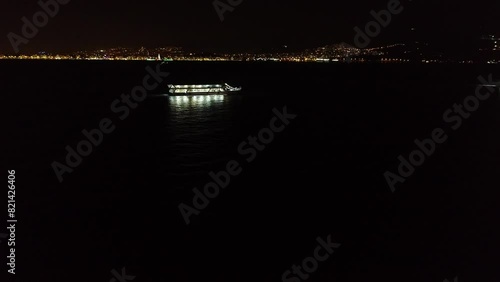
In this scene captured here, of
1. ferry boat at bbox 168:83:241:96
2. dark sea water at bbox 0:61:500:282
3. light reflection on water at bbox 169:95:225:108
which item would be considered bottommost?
dark sea water at bbox 0:61:500:282

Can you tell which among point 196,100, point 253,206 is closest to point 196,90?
point 196,100

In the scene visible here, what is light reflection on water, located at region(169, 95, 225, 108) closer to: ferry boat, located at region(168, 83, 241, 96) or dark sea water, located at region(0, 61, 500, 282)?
ferry boat, located at region(168, 83, 241, 96)

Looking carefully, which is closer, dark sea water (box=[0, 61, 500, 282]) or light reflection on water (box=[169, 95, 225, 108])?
dark sea water (box=[0, 61, 500, 282])

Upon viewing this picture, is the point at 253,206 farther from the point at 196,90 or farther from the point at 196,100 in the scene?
the point at 196,90

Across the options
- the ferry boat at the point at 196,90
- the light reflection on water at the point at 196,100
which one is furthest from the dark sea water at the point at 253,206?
the ferry boat at the point at 196,90

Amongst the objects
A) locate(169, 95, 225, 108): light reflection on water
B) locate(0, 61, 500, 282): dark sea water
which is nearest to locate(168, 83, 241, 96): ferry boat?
locate(169, 95, 225, 108): light reflection on water

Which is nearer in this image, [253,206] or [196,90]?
[253,206]

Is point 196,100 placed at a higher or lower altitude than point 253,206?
higher

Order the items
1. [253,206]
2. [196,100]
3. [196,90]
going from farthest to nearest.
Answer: [196,90], [196,100], [253,206]

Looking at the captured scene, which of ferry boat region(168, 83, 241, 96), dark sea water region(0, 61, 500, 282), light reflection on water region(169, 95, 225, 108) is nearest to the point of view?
dark sea water region(0, 61, 500, 282)

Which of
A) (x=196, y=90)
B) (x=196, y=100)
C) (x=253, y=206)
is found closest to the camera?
(x=253, y=206)

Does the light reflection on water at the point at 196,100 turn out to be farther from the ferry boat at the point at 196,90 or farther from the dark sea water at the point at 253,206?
the dark sea water at the point at 253,206

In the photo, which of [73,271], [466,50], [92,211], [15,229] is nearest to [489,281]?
[73,271]
